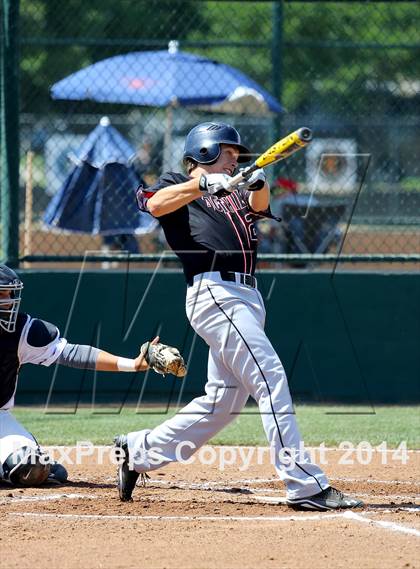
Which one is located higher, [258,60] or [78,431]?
[258,60]

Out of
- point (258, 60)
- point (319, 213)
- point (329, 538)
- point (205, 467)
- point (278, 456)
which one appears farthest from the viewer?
point (258, 60)

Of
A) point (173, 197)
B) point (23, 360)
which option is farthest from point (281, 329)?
point (173, 197)

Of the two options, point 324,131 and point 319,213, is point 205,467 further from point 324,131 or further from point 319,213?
point 324,131

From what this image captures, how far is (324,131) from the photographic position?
15.1m

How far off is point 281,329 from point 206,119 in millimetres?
6799

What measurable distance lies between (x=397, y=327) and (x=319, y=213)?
231 centimetres

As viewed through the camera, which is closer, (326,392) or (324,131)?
(326,392)

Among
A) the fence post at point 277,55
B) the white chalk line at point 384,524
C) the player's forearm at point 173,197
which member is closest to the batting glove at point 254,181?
the player's forearm at point 173,197

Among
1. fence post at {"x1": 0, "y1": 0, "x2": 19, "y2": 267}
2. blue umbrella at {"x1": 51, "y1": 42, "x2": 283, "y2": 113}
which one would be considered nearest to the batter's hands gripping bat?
fence post at {"x1": 0, "y1": 0, "x2": 19, "y2": 267}

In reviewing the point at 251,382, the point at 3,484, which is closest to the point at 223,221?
the point at 251,382

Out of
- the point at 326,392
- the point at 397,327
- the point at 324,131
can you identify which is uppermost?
the point at 324,131

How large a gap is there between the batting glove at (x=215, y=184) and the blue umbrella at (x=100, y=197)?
5.14 metres

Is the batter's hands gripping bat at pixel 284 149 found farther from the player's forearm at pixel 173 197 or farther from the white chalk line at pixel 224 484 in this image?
the white chalk line at pixel 224 484

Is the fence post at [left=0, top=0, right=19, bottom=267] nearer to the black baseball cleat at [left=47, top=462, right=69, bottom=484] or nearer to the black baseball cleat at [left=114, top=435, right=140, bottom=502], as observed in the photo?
the black baseball cleat at [left=47, top=462, right=69, bottom=484]
